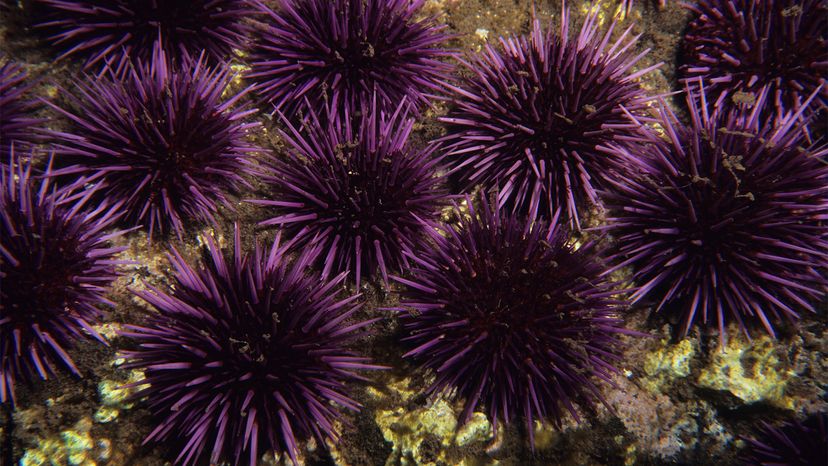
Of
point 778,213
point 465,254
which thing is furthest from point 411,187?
point 778,213

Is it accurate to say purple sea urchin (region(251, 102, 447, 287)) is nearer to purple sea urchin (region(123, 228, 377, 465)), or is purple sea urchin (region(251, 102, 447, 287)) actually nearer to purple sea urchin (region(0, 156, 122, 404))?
purple sea urchin (region(123, 228, 377, 465))

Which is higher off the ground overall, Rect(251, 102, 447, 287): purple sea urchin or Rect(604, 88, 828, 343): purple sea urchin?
Rect(251, 102, 447, 287): purple sea urchin

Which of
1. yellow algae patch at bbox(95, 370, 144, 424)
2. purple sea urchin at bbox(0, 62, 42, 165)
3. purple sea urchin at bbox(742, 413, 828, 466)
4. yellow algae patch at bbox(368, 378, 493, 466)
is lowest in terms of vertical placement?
purple sea urchin at bbox(742, 413, 828, 466)

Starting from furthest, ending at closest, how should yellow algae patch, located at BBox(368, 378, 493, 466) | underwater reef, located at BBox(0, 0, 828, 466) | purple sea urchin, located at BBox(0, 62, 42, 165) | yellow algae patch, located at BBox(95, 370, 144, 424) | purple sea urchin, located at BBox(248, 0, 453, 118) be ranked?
1. purple sea urchin, located at BBox(248, 0, 453, 118)
2. purple sea urchin, located at BBox(0, 62, 42, 165)
3. yellow algae patch, located at BBox(95, 370, 144, 424)
4. yellow algae patch, located at BBox(368, 378, 493, 466)
5. underwater reef, located at BBox(0, 0, 828, 466)

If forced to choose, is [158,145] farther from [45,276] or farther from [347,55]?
[347,55]

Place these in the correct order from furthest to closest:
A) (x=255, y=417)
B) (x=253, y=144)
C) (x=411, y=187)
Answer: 1. (x=253, y=144)
2. (x=411, y=187)
3. (x=255, y=417)

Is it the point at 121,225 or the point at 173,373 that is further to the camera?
the point at 121,225

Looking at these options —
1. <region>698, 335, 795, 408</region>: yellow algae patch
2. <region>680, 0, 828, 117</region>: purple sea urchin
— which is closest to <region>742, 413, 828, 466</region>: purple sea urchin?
<region>698, 335, 795, 408</region>: yellow algae patch

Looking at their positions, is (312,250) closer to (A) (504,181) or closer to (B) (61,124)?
(A) (504,181)
